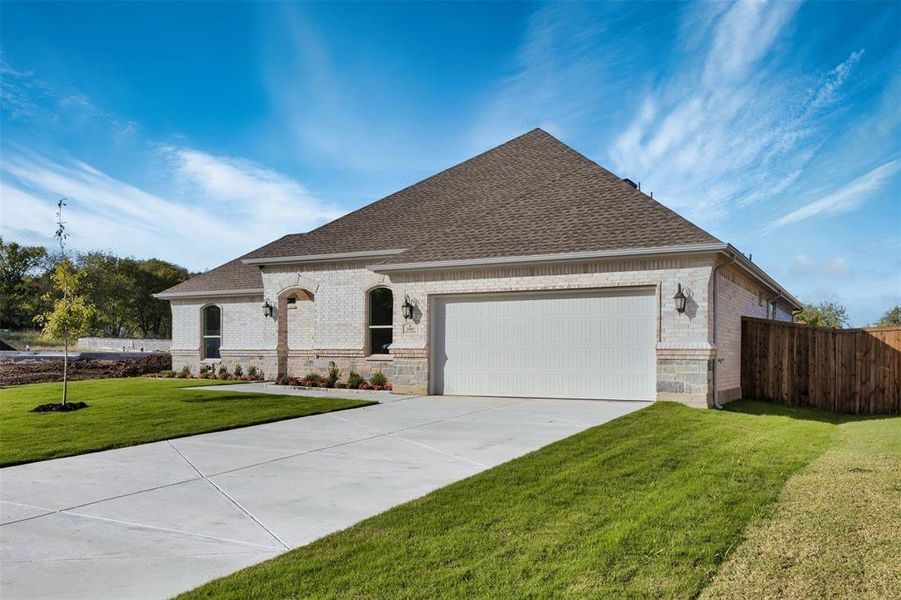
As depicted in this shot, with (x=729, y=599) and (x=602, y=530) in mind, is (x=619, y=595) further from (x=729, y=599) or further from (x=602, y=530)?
(x=602, y=530)

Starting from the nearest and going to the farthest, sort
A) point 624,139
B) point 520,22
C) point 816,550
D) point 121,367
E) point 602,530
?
point 816,550, point 602,530, point 520,22, point 624,139, point 121,367

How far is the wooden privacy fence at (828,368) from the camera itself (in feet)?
43.9

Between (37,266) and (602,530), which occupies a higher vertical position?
(37,266)

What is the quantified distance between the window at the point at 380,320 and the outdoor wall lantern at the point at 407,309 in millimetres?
1688

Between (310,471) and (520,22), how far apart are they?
37.2 ft

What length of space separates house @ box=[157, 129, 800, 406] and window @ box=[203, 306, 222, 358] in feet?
6.91

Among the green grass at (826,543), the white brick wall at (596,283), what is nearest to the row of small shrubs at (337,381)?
the white brick wall at (596,283)

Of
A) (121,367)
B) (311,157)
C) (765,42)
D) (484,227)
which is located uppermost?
(765,42)

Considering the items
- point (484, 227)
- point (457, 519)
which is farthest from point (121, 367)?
point (457, 519)

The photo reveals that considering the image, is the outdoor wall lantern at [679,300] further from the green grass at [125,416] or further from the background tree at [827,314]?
the background tree at [827,314]

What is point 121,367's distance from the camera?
24406mm

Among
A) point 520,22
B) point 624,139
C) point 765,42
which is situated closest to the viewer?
point 765,42

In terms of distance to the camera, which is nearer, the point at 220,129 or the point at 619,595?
the point at 619,595

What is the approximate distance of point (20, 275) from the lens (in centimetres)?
5975
